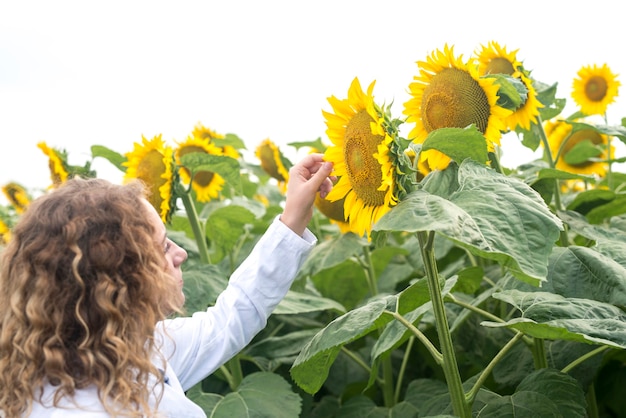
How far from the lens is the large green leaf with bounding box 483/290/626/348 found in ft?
4.55

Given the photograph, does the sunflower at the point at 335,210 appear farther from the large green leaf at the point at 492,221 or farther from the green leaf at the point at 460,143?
the large green leaf at the point at 492,221

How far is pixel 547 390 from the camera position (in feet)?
5.65

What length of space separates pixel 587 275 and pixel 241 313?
Result: 689 mm

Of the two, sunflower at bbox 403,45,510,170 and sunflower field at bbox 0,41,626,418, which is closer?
sunflower field at bbox 0,41,626,418

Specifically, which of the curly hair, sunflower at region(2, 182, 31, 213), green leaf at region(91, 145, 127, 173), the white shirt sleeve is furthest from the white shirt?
sunflower at region(2, 182, 31, 213)

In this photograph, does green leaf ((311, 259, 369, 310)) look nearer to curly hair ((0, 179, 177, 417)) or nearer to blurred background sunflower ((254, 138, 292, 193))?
blurred background sunflower ((254, 138, 292, 193))

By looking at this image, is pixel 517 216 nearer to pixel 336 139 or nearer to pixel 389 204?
pixel 389 204

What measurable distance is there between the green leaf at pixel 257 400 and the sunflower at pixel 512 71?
0.81 metres

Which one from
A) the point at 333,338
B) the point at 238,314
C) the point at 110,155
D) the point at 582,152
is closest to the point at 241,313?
the point at 238,314

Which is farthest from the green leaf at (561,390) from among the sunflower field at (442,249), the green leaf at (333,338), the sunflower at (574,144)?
the sunflower at (574,144)

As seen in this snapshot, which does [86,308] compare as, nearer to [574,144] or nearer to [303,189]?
[303,189]

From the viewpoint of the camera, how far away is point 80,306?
4.32 ft

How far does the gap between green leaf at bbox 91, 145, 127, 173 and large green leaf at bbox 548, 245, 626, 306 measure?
132 centimetres

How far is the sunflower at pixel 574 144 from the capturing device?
115 inches
